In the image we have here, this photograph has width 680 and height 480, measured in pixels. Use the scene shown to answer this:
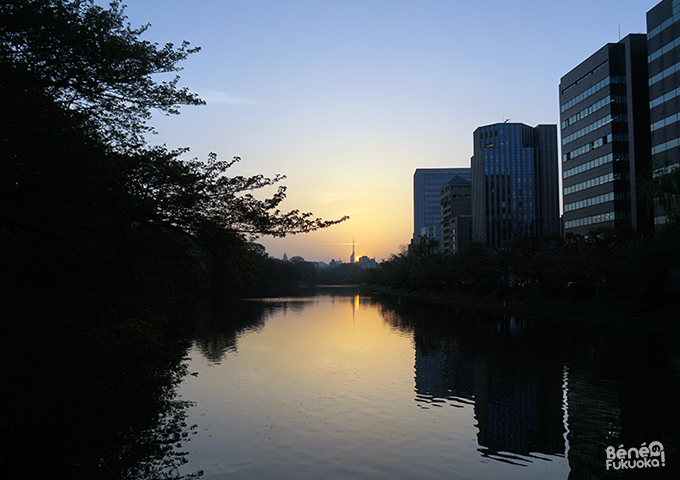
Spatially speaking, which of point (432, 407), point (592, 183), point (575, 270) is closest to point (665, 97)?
point (592, 183)

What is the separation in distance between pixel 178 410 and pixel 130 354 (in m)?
3.14

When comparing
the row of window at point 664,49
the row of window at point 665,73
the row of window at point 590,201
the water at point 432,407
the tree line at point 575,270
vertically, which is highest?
the row of window at point 664,49

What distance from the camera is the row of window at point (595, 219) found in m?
84.6

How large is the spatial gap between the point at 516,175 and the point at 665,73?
4061 inches

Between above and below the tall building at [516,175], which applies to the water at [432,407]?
below

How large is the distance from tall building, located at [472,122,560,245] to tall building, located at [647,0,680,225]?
96.8m

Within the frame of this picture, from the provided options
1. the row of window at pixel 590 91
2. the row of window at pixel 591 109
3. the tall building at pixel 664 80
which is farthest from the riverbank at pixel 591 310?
the row of window at pixel 590 91

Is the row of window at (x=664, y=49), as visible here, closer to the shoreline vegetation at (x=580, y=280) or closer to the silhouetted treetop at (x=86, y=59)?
the shoreline vegetation at (x=580, y=280)

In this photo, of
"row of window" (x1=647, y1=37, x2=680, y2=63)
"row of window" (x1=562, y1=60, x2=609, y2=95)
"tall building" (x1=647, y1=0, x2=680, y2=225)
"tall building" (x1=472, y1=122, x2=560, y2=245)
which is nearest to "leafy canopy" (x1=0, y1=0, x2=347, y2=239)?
"tall building" (x1=647, y1=0, x2=680, y2=225)

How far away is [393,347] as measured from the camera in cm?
3097

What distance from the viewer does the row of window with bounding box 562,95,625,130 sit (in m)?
85.6

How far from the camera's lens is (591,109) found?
91000 mm

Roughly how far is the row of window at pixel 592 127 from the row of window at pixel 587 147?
2063 millimetres

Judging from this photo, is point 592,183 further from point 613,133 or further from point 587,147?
point 613,133
